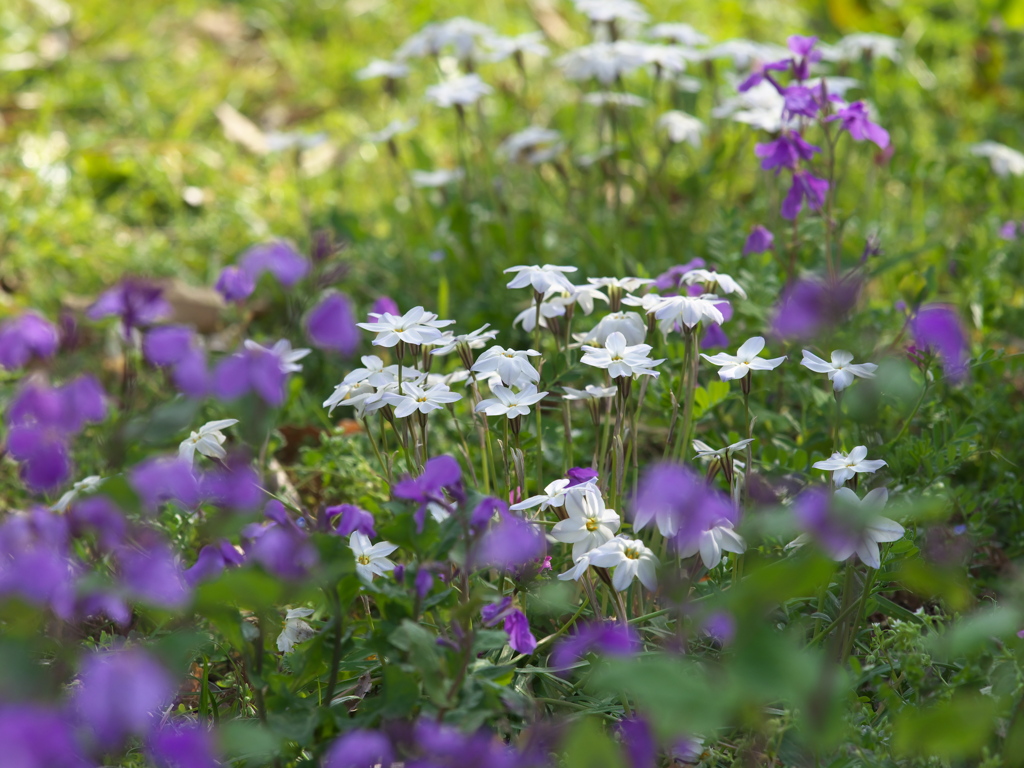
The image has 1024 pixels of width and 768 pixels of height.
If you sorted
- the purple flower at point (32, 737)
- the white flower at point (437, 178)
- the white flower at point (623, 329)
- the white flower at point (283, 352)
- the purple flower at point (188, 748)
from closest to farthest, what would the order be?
the purple flower at point (32, 737)
the purple flower at point (188, 748)
the white flower at point (283, 352)
the white flower at point (623, 329)
the white flower at point (437, 178)

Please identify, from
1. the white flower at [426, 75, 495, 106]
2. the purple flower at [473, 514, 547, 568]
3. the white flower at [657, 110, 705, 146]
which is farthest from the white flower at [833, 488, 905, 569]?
the white flower at [426, 75, 495, 106]

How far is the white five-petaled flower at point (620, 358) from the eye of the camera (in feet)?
4.56

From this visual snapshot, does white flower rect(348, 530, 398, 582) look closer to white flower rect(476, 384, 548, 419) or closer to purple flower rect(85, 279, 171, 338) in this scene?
white flower rect(476, 384, 548, 419)

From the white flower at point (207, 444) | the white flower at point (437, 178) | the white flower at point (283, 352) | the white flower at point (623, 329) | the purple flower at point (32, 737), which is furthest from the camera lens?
the white flower at point (437, 178)

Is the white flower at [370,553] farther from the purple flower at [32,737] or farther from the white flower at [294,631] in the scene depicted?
the purple flower at [32,737]

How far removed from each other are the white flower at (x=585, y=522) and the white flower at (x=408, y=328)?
304 millimetres

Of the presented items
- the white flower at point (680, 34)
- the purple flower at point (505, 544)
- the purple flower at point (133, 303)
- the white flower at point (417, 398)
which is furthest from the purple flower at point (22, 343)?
the white flower at point (680, 34)

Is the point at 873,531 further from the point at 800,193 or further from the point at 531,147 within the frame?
the point at 531,147

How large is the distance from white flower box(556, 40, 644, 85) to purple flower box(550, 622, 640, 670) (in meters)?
1.52

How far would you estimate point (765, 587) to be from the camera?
0.85 m

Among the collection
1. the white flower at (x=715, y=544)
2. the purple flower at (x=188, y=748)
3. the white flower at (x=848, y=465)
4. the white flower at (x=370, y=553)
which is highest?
the purple flower at (x=188, y=748)

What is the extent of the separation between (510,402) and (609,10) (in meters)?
1.51

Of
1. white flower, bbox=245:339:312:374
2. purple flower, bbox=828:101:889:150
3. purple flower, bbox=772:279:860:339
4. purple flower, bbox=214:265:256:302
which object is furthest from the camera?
purple flower, bbox=214:265:256:302

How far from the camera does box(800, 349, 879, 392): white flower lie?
4.69ft
